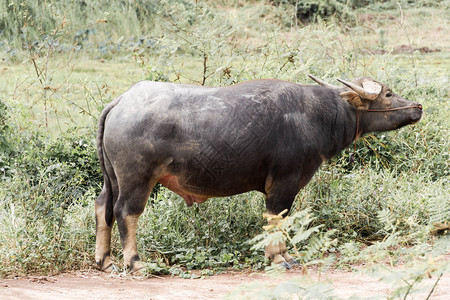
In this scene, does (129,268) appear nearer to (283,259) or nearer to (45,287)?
(45,287)

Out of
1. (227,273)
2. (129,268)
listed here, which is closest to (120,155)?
(129,268)

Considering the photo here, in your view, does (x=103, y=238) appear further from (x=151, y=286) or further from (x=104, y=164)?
(x=151, y=286)

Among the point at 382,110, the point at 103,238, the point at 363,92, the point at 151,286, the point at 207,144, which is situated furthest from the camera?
the point at 382,110

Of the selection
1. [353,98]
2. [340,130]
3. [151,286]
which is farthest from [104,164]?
[353,98]

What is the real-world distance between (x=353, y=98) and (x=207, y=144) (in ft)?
4.99

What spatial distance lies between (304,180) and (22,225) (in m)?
2.61

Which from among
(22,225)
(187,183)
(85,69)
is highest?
(187,183)

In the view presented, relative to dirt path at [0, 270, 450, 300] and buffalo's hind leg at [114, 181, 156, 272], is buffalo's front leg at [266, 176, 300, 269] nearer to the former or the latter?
dirt path at [0, 270, 450, 300]

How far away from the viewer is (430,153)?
317 inches

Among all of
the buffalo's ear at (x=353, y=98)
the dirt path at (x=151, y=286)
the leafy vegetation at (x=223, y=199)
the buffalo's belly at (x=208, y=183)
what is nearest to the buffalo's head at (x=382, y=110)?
the buffalo's ear at (x=353, y=98)

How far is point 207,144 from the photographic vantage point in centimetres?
555

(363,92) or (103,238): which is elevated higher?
(363,92)

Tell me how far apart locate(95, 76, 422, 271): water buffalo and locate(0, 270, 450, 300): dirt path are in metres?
0.29

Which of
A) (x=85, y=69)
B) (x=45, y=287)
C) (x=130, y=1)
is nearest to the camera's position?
(x=45, y=287)
